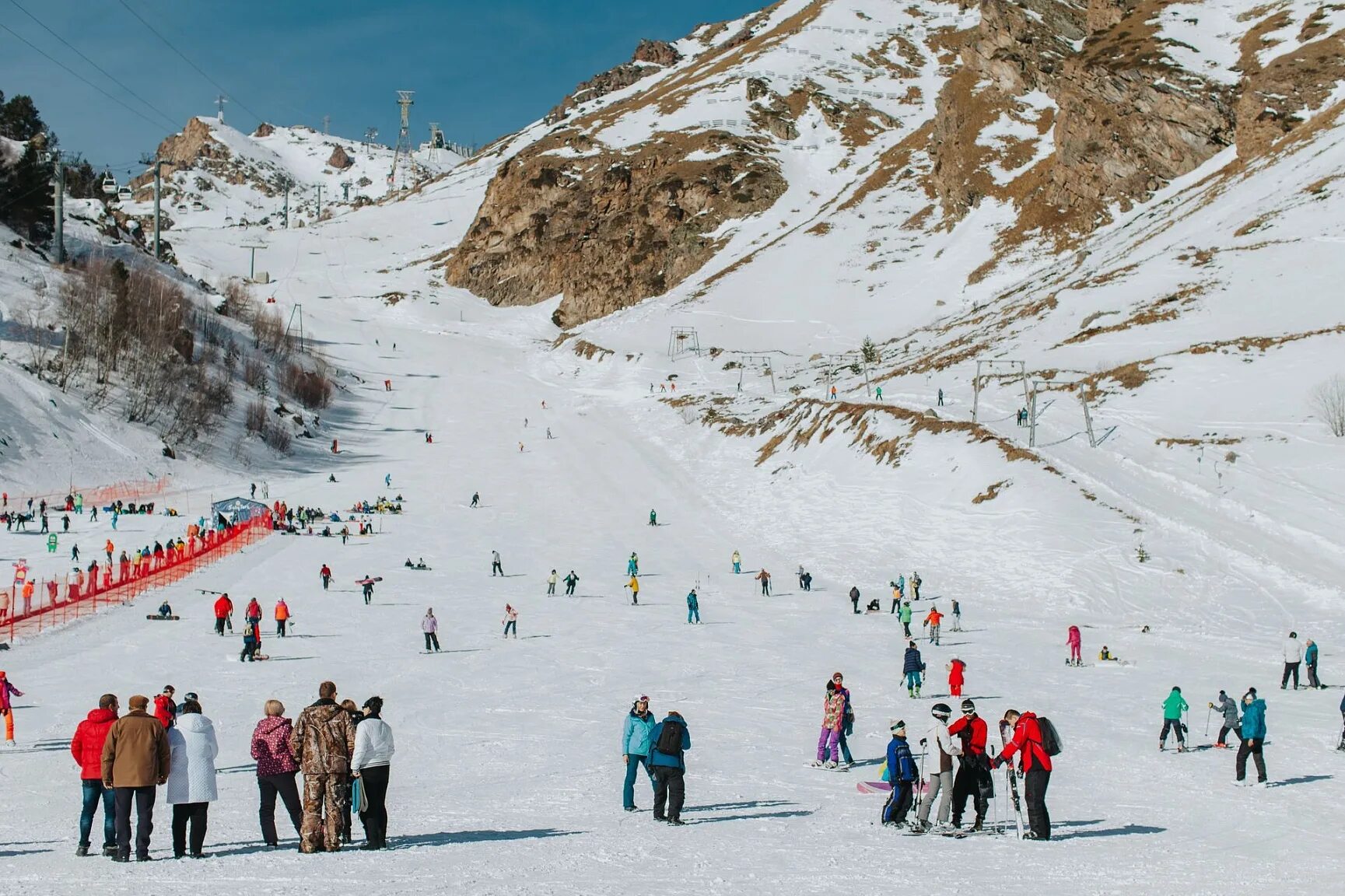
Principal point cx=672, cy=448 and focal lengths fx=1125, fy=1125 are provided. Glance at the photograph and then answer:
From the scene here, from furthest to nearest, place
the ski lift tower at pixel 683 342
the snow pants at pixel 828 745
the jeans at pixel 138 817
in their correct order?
1. the ski lift tower at pixel 683 342
2. the snow pants at pixel 828 745
3. the jeans at pixel 138 817

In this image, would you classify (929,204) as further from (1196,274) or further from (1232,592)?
(1232,592)

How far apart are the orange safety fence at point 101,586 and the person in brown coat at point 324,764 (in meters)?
21.7

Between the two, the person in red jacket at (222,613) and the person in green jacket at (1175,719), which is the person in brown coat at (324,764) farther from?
the person in red jacket at (222,613)

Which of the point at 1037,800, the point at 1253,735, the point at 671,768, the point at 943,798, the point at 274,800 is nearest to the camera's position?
the point at 274,800

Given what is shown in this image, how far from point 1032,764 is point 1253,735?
20.5 feet

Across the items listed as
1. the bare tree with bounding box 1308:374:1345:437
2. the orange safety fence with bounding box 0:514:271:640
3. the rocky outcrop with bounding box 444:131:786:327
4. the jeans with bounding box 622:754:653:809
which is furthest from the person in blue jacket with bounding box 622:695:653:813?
the rocky outcrop with bounding box 444:131:786:327

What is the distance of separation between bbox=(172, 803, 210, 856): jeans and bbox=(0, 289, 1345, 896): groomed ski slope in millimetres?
337

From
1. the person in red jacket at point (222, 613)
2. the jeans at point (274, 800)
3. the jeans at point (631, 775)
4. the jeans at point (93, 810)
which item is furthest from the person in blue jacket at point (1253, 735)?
the person in red jacket at point (222, 613)

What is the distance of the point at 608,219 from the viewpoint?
16075 cm

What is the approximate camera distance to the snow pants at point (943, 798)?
1321 cm

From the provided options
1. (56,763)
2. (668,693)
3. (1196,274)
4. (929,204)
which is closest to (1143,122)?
(929,204)

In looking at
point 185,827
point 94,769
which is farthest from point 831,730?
point 94,769

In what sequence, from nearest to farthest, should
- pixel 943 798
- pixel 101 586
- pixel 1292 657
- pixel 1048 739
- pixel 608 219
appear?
pixel 1048 739 → pixel 943 798 → pixel 1292 657 → pixel 101 586 → pixel 608 219

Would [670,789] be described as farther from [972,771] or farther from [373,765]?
[373,765]
